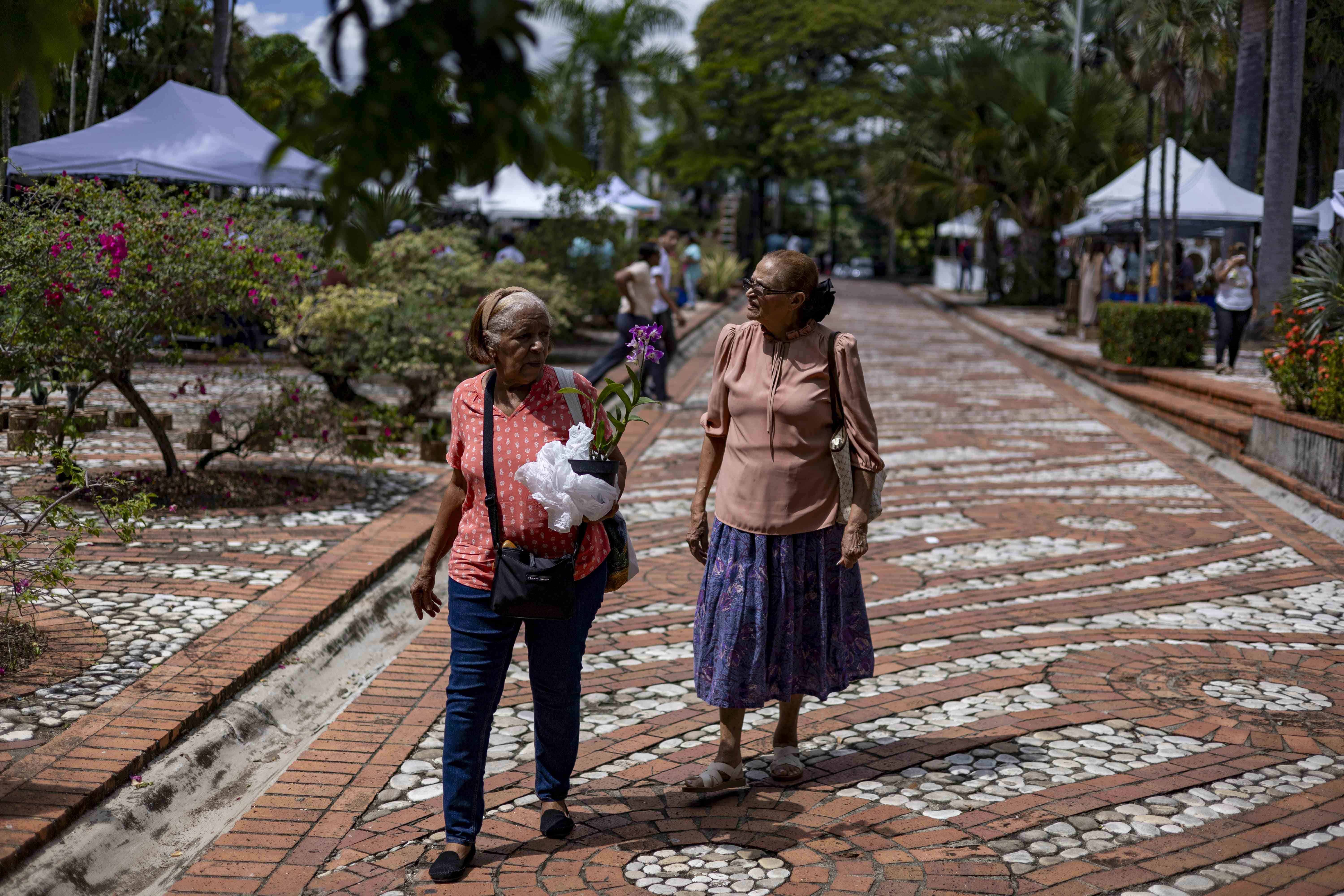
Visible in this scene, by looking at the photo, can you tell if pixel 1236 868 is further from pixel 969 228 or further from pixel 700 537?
pixel 969 228

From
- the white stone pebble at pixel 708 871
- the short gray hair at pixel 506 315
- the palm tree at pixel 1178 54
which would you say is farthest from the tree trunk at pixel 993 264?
the white stone pebble at pixel 708 871

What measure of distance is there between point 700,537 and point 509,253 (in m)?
14.0

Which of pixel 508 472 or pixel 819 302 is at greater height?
pixel 819 302

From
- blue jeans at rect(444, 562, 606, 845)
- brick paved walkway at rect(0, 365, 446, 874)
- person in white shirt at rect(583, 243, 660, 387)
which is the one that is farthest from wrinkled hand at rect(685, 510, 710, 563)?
person in white shirt at rect(583, 243, 660, 387)

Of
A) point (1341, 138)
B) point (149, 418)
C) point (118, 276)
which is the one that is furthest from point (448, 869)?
point (1341, 138)

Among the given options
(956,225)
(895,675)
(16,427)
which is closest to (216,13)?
(16,427)

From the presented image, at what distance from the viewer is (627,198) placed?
23.6 m

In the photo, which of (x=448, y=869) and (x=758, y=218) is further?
(x=758, y=218)

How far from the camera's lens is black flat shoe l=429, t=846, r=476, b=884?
3605mm

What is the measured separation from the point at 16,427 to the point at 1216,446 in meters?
9.32

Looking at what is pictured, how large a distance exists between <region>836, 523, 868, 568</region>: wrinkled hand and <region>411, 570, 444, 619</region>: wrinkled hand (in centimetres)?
127

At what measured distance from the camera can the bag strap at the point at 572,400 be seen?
12.5 ft

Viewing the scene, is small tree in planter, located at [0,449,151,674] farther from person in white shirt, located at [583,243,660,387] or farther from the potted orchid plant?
person in white shirt, located at [583,243,660,387]

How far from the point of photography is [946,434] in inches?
489
